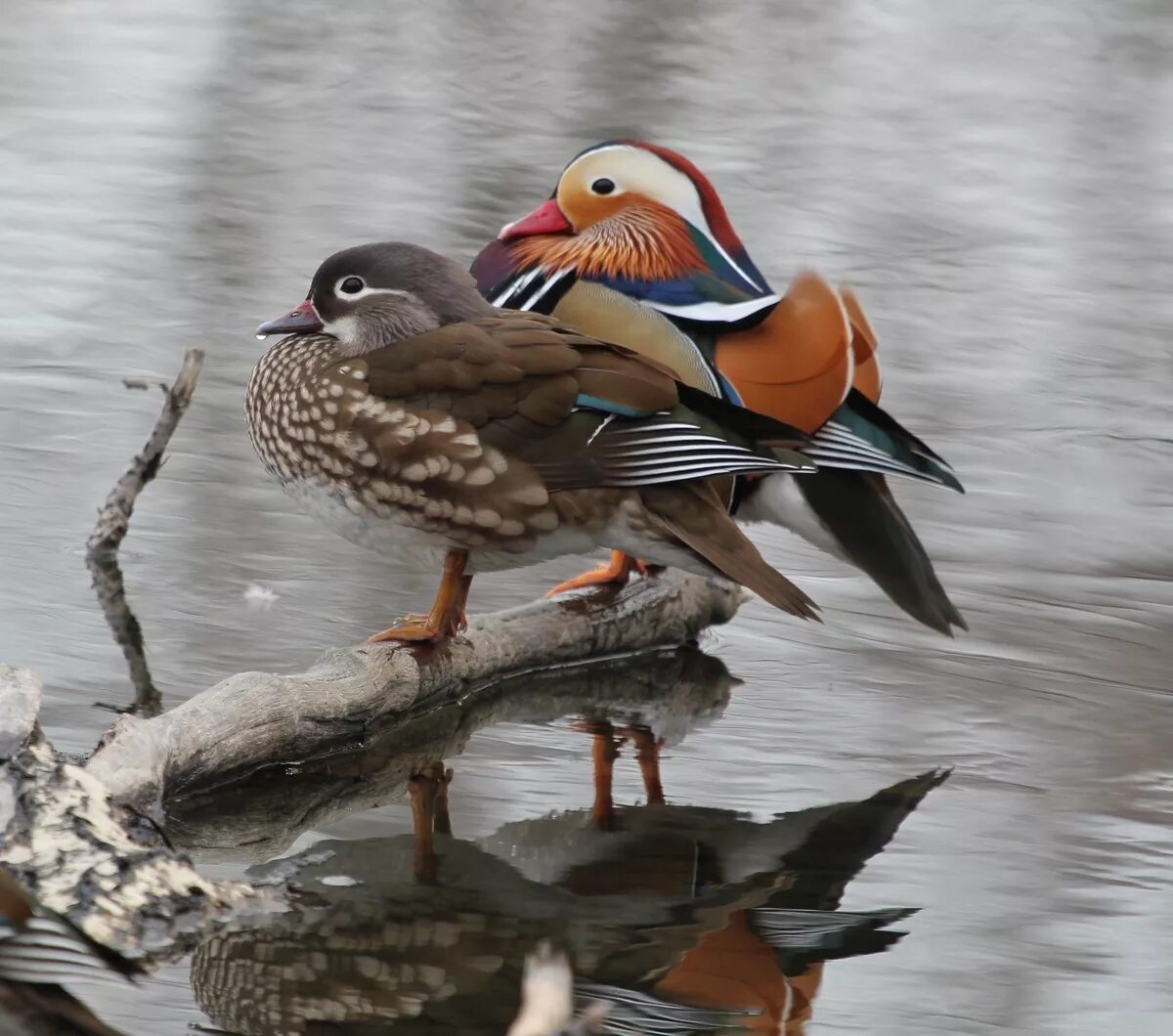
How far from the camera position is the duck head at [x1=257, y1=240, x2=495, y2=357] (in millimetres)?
4621

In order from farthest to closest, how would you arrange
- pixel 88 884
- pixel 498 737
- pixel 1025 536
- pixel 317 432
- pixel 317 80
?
pixel 317 80, pixel 1025 536, pixel 498 737, pixel 317 432, pixel 88 884

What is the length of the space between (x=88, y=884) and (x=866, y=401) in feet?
7.17

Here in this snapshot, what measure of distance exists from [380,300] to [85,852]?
151 centimetres

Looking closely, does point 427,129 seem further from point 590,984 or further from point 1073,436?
point 590,984

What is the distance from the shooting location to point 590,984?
143 inches

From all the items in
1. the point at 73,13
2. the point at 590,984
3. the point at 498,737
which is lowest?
the point at 73,13

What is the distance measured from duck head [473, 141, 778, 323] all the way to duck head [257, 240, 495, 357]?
1.79ft

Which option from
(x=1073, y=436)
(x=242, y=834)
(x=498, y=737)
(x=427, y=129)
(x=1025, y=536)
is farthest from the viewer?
(x=427, y=129)

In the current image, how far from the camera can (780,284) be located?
28.8ft

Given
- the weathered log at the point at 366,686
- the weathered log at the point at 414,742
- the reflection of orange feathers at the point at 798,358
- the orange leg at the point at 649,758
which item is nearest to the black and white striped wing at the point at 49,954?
the weathered log at the point at 366,686

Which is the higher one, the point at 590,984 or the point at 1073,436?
the point at 590,984

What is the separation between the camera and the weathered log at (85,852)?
352 cm

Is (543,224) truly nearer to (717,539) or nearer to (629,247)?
(629,247)

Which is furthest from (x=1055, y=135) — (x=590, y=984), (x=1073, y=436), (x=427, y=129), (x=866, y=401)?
(x=590, y=984)
